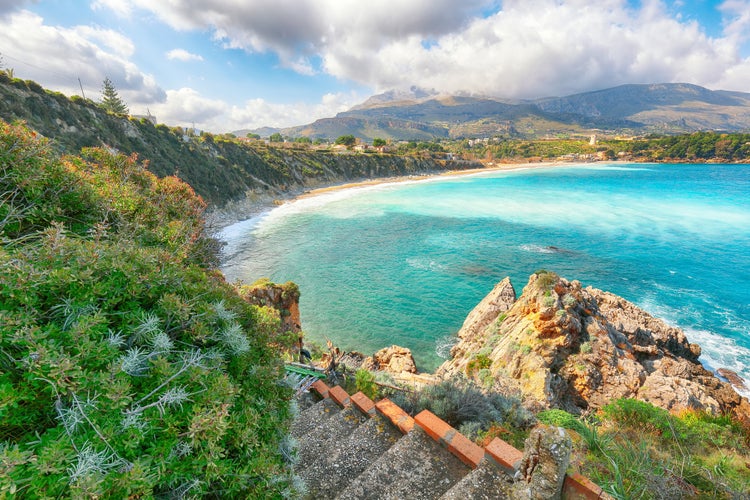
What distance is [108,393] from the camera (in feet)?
7.14

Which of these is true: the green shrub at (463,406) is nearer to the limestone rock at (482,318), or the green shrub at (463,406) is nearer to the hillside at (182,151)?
the limestone rock at (482,318)

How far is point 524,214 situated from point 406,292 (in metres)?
31.1

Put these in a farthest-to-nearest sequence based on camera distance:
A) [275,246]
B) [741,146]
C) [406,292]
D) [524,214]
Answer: [741,146] < [524,214] < [275,246] < [406,292]

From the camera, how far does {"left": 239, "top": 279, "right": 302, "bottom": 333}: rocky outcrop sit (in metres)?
12.0

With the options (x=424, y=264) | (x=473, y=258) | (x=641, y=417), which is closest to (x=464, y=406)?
(x=641, y=417)

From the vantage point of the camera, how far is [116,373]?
2.30 meters

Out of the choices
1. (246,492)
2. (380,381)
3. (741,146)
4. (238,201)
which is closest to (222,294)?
(246,492)

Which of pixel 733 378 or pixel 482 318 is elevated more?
pixel 482 318

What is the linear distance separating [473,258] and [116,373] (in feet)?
91.8

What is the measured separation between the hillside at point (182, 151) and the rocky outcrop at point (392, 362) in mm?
11604

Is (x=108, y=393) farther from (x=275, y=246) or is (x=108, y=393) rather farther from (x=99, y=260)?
(x=275, y=246)

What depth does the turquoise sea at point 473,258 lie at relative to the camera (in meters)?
18.2

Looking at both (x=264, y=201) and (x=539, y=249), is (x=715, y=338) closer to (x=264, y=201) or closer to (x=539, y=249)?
(x=539, y=249)

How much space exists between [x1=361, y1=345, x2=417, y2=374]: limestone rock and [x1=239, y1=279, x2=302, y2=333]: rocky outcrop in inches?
133
